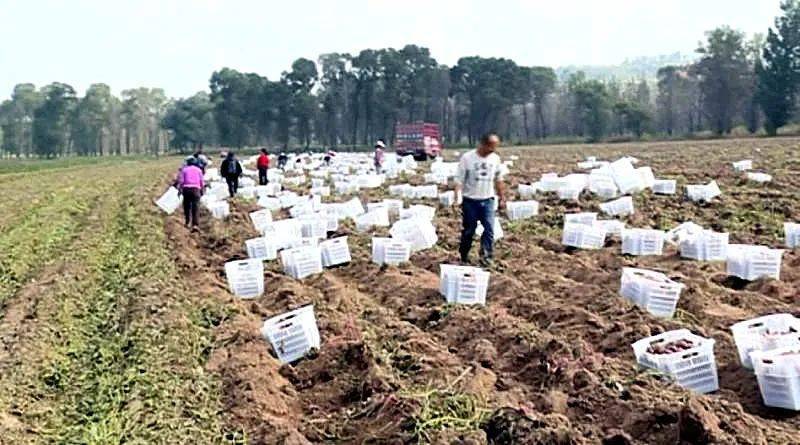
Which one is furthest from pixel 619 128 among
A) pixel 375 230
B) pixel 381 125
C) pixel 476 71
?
pixel 375 230

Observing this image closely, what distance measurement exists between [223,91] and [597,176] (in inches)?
3263

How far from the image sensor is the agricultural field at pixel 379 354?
5137mm

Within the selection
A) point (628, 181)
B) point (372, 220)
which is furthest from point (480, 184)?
point (628, 181)

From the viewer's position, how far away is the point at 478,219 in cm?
1025

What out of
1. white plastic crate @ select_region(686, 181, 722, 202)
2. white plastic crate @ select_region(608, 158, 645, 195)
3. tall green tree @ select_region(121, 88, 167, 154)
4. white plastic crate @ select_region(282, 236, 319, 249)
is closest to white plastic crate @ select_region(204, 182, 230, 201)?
white plastic crate @ select_region(282, 236, 319, 249)

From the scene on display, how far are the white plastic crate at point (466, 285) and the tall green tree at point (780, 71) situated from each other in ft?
208

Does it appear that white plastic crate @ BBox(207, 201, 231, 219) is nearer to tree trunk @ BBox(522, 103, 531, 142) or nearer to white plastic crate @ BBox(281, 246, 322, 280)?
white plastic crate @ BBox(281, 246, 322, 280)

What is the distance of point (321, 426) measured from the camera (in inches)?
216

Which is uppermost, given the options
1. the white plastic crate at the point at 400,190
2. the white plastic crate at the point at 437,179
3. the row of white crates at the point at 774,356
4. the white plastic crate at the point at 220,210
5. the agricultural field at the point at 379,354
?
the white plastic crate at the point at 437,179

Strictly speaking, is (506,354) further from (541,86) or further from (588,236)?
(541,86)

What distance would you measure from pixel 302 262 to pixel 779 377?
6381 mm

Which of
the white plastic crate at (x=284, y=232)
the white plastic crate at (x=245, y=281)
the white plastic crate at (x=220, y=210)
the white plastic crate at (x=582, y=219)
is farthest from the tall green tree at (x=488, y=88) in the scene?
the white plastic crate at (x=245, y=281)

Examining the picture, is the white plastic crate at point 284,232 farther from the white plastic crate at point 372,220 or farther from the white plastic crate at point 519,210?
the white plastic crate at point 519,210

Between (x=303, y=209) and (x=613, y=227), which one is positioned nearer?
(x=613, y=227)
